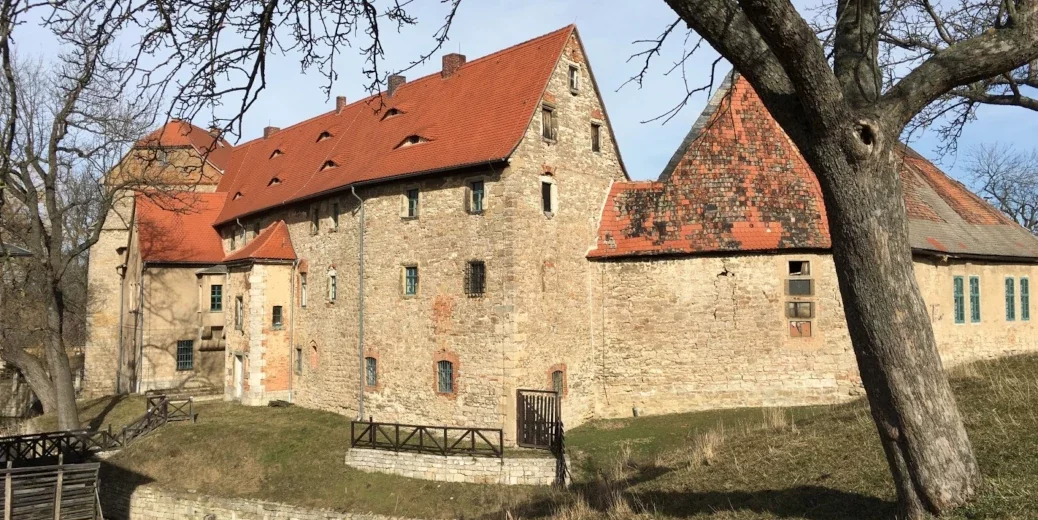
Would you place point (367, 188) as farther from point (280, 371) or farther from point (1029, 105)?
point (1029, 105)

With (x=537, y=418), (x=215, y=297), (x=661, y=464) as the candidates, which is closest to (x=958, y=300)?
(x=537, y=418)

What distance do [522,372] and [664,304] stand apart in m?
4.23

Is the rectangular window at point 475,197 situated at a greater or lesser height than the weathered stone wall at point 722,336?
greater

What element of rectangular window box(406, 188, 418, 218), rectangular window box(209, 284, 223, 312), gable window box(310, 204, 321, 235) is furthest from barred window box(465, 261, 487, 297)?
rectangular window box(209, 284, 223, 312)

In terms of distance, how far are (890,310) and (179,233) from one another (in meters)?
31.7

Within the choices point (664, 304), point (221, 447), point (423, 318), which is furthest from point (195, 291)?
point (664, 304)

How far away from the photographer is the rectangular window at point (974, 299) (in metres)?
21.8

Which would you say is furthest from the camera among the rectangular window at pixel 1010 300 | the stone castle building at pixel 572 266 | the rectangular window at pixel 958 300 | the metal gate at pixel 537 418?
the rectangular window at pixel 1010 300

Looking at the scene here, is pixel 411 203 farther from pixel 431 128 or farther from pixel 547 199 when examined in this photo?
pixel 547 199

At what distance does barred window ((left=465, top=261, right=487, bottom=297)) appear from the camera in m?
19.2

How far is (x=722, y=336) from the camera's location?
19.2 m

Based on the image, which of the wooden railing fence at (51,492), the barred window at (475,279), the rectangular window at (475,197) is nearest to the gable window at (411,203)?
the rectangular window at (475,197)

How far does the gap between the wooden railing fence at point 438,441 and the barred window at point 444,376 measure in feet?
3.68

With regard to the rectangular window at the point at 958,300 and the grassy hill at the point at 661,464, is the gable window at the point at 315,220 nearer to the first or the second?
the grassy hill at the point at 661,464
